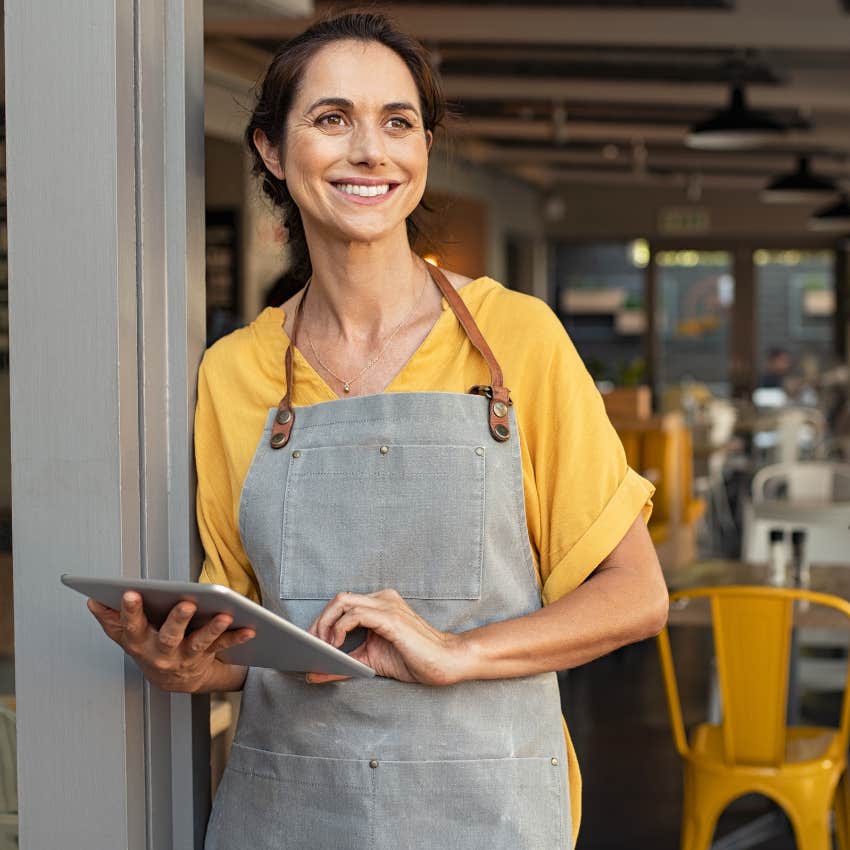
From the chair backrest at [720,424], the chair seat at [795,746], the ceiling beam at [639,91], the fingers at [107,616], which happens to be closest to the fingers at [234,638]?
the fingers at [107,616]

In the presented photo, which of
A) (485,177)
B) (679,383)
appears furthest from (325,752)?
(679,383)

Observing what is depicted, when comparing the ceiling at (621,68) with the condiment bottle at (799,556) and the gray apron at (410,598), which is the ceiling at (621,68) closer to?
the condiment bottle at (799,556)

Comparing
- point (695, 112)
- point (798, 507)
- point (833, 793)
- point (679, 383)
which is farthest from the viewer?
point (679, 383)

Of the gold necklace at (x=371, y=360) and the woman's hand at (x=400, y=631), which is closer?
the woman's hand at (x=400, y=631)

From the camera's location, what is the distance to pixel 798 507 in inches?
212

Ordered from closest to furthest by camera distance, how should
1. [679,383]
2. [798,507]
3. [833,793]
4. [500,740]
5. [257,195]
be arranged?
[500,740] → [257,195] → [833,793] → [798,507] → [679,383]

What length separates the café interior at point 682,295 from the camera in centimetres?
344

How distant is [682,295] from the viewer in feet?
59.7

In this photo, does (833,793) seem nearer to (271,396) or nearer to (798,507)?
(798,507)

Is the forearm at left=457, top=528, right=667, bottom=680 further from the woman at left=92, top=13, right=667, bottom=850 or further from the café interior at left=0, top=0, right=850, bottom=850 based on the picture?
the café interior at left=0, top=0, right=850, bottom=850

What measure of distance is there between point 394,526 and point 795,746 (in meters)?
2.42

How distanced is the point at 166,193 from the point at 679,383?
16.8 meters

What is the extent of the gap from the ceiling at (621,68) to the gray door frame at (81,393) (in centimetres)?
281

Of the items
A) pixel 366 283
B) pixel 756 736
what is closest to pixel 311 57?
pixel 366 283
